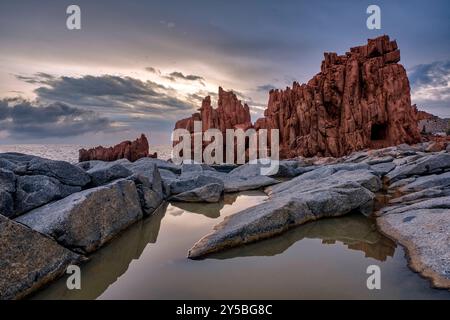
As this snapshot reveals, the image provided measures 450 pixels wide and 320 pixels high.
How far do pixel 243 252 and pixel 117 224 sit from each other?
5763 millimetres

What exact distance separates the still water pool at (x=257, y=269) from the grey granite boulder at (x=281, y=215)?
15.8 inches

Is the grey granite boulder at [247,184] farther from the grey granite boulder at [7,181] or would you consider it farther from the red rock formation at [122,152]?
the red rock formation at [122,152]

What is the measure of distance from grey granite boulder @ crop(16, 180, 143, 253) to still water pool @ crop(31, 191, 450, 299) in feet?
1.84

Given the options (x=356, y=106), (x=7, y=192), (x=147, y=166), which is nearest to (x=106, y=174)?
(x=7, y=192)

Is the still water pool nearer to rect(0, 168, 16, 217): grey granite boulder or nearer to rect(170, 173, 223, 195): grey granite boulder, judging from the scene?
rect(0, 168, 16, 217): grey granite boulder

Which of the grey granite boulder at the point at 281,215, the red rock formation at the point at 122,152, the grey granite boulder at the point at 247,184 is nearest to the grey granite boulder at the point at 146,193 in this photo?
the grey granite boulder at the point at 281,215

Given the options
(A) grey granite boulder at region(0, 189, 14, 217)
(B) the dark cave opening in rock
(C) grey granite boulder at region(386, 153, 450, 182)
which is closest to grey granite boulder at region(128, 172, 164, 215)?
(A) grey granite boulder at region(0, 189, 14, 217)

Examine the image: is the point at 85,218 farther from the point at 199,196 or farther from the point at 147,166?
the point at 147,166

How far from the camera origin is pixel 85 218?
1052cm

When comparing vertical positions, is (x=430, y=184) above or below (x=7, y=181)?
below

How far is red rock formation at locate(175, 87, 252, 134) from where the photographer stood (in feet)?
457

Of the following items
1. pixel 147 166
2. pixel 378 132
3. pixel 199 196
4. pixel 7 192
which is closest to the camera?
pixel 7 192

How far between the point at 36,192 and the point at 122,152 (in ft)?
363
